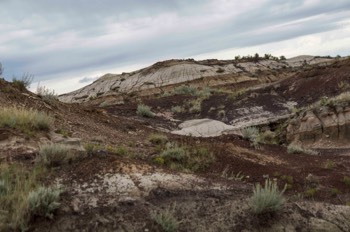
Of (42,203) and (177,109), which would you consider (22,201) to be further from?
(177,109)

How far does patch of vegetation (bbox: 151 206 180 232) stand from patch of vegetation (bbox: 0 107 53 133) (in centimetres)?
402

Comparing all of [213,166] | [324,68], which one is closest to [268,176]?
[213,166]

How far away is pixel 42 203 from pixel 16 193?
50 cm

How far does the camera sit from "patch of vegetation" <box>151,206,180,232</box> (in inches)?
225

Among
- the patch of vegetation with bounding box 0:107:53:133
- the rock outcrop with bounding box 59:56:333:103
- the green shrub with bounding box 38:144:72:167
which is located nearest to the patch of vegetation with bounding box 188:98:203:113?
the patch of vegetation with bounding box 0:107:53:133

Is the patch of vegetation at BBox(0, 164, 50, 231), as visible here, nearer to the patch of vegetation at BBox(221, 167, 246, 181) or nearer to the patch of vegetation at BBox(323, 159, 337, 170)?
the patch of vegetation at BBox(221, 167, 246, 181)

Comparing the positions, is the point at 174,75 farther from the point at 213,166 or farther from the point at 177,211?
the point at 177,211

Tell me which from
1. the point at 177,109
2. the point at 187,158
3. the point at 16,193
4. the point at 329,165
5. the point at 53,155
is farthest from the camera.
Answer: the point at 177,109

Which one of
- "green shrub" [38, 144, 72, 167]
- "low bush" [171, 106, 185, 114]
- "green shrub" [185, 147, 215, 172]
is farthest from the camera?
"low bush" [171, 106, 185, 114]

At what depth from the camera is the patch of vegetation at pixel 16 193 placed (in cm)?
545

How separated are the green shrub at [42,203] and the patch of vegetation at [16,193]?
62mm

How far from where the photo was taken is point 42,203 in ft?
18.5

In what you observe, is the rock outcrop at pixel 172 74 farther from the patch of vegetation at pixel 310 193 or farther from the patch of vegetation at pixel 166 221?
the patch of vegetation at pixel 166 221

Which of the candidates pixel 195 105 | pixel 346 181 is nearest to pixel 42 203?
pixel 346 181
